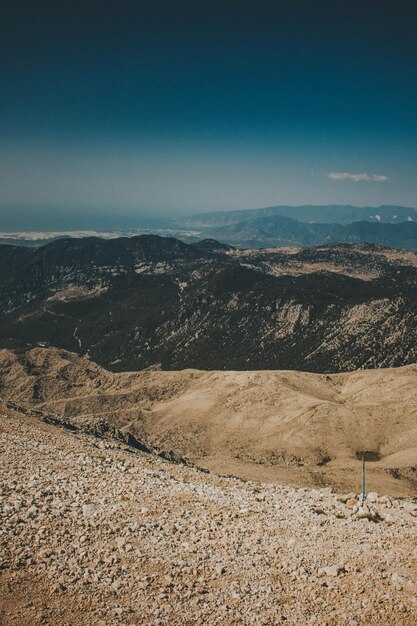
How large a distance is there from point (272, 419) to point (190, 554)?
200 feet

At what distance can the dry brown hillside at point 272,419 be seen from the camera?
55781mm

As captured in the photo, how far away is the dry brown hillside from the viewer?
55.8 meters

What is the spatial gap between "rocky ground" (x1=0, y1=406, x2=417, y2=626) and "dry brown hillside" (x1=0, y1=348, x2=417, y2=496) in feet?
93.0

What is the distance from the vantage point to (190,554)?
1780cm

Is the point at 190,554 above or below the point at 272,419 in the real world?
above

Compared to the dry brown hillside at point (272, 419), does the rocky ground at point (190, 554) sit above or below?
above

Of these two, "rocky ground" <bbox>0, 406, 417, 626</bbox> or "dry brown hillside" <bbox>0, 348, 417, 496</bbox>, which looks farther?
"dry brown hillside" <bbox>0, 348, 417, 496</bbox>

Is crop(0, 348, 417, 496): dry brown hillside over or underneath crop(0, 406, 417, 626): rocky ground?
underneath

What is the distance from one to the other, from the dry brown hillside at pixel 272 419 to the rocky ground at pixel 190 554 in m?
28.3

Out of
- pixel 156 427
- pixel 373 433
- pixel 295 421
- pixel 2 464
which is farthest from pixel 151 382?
pixel 2 464

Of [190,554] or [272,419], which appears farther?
[272,419]

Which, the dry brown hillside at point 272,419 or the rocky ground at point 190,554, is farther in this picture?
the dry brown hillside at point 272,419

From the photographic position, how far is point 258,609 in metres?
14.8

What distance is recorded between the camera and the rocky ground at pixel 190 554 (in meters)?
14.5
